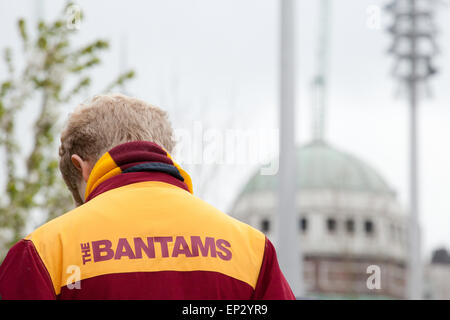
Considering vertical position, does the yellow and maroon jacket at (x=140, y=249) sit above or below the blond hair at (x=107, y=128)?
below

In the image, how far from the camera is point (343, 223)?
63.2m

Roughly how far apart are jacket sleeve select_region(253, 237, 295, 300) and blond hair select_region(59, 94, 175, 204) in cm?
46

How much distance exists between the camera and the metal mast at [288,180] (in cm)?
705

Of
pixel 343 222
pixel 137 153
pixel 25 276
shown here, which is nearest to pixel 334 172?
pixel 343 222

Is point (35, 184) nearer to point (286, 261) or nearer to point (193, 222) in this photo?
point (286, 261)

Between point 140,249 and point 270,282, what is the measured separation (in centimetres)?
33

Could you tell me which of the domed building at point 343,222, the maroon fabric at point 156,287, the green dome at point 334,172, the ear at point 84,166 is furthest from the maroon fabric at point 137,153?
the green dome at point 334,172

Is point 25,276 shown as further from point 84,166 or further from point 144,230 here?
point 84,166

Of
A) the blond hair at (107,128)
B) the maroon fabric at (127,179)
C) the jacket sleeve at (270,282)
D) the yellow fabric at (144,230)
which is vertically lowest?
the jacket sleeve at (270,282)

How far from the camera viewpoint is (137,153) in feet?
6.96

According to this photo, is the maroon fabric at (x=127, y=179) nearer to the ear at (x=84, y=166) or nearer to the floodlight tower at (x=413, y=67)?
the ear at (x=84, y=166)

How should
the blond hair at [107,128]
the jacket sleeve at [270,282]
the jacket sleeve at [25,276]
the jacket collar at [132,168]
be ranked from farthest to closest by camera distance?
1. the blond hair at [107,128]
2. the jacket collar at [132,168]
3. the jacket sleeve at [270,282]
4. the jacket sleeve at [25,276]

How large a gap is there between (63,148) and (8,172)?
912 cm

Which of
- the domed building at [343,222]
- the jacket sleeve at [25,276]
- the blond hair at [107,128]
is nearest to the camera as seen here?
the jacket sleeve at [25,276]
